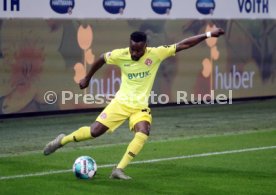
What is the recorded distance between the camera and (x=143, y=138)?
1173 cm

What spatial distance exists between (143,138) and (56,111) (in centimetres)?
732

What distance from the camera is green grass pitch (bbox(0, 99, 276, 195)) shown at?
11250 millimetres

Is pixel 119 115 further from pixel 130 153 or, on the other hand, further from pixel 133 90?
pixel 130 153

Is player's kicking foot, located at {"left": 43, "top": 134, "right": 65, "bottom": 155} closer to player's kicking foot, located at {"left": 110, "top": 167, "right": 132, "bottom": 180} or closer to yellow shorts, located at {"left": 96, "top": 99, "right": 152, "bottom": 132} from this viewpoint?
yellow shorts, located at {"left": 96, "top": 99, "right": 152, "bottom": 132}

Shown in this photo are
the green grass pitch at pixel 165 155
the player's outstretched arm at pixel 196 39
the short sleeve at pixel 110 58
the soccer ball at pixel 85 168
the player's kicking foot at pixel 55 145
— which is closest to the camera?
the green grass pitch at pixel 165 155

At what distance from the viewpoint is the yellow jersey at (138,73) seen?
12.0 meters

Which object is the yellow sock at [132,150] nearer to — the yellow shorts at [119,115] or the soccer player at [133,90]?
the soccer player at [133,90]

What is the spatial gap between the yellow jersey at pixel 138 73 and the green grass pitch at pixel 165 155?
3.37 ft

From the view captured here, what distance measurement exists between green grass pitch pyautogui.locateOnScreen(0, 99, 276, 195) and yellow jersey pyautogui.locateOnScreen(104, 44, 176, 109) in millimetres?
1027

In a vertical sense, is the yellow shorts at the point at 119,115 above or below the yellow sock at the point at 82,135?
above

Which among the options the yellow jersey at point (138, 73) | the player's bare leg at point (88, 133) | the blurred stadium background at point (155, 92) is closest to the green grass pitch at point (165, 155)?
the blurred stadium background at point (155, 92)

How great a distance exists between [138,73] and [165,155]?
2.42 m

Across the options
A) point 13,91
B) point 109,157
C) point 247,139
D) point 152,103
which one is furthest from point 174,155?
point 152,103

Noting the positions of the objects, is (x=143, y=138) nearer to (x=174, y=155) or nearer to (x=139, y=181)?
(x=139, y=181)
